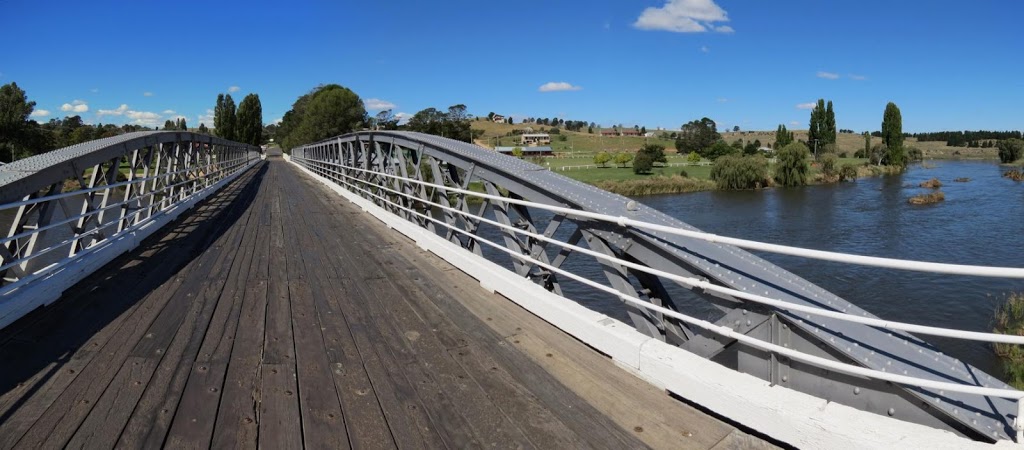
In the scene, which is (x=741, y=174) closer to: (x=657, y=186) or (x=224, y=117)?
(x=657, y=186)

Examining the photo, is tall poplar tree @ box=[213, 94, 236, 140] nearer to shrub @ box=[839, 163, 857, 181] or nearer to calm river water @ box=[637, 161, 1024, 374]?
calm river water @ box=[637, 161, 1024, 374]

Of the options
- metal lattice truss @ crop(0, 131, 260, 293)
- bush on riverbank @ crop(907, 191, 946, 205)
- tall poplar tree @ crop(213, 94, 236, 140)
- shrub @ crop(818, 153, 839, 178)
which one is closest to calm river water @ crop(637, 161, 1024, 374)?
bush on riverbank @ crop(907, 191, 946, 205)

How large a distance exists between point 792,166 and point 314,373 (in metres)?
55.7

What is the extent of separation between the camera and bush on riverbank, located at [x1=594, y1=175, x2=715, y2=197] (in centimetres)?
4792

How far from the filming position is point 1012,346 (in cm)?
1091

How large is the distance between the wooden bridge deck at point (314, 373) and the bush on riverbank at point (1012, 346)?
8.67 m

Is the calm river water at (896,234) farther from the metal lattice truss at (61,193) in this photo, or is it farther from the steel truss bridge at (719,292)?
the metal lattice truss at (61,193)

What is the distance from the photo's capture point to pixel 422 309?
4457 millimetres

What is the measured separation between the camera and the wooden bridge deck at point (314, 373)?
2539 millimetres

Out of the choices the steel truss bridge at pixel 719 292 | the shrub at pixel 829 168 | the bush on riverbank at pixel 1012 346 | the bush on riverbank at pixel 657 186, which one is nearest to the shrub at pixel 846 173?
the shrub at pixel 829 168

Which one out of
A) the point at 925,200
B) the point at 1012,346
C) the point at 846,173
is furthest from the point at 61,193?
the point at 846,173

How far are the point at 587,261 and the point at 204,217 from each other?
10743 mm

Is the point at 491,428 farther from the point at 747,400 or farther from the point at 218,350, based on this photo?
the point at 218,350

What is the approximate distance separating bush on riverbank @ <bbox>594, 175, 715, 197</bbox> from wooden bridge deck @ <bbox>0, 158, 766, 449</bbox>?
142ft
